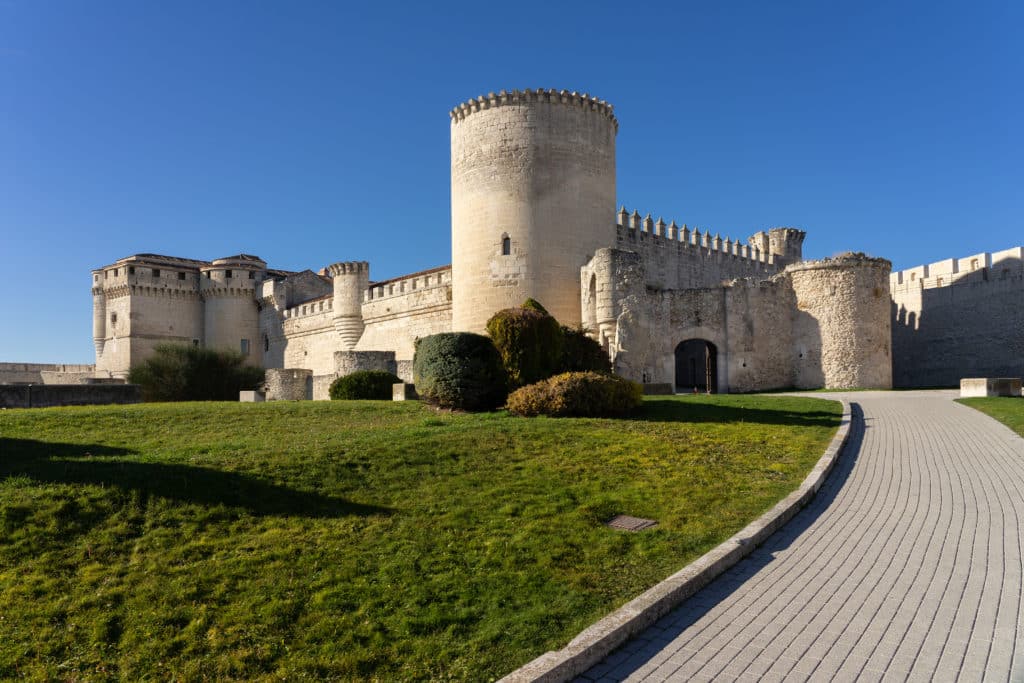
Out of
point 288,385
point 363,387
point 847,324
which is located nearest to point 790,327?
point 847,324

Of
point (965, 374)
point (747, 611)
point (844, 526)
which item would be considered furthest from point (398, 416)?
point (965, 374)

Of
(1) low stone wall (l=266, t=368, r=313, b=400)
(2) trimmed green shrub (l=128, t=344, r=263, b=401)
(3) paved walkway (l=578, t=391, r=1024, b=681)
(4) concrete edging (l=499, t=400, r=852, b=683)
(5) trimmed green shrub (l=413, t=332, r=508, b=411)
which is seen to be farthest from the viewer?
(2) trimmed green shrub (l=128, t=344, r=263, b=401)

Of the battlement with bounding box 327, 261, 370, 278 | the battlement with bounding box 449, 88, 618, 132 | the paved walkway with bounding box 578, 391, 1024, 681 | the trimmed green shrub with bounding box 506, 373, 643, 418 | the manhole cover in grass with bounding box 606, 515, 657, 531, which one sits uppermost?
the battlement with bounding box 449, 88, 618, 132

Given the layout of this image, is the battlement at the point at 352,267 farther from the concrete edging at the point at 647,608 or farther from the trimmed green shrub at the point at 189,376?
the concrete edging at the point at 647,608

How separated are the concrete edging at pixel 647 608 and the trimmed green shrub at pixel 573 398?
20.6 ft

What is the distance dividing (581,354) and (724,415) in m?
4.09

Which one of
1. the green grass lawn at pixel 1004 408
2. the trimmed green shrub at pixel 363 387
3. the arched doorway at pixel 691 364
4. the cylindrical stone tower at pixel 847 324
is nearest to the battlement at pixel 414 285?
the trimmed green shrub at pixel 363 387

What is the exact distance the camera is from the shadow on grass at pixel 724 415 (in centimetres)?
1445

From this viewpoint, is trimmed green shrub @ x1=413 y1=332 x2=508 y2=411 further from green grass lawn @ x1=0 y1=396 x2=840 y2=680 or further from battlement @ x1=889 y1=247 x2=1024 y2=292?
battlement @ x1=889 y1=247 x2=1024 y2=292

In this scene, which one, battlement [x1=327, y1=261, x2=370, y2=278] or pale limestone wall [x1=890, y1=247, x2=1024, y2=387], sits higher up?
battlement [x1=327, y1=261, x2=370, y2=278]

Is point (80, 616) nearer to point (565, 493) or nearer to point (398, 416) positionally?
point (565, 493)

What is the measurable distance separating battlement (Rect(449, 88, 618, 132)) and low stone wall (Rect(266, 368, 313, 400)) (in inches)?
489

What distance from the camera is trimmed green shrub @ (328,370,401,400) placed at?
2231cm

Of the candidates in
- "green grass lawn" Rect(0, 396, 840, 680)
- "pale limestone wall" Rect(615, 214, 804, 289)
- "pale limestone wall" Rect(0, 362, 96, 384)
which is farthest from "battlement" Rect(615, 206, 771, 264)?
"pale limestone wall" Rect(0, 362, 96, 384)
